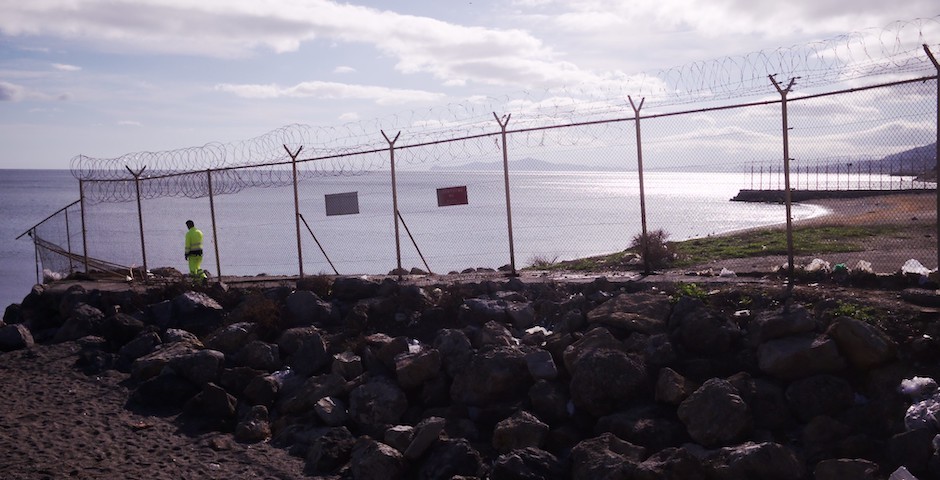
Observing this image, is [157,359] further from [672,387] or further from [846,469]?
[846,469]

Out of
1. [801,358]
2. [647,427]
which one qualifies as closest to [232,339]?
[647,427]

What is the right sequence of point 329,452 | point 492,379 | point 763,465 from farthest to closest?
point 492,379
point 329,452
point 763,465

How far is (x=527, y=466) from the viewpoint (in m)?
8.27

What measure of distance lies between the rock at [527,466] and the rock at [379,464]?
1.13 m

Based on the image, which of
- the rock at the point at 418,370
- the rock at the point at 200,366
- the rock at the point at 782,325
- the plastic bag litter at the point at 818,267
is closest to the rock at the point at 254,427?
the rock at the point at 200,366

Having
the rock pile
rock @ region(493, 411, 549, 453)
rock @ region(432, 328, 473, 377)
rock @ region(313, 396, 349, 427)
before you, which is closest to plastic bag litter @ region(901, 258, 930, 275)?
the rock pile

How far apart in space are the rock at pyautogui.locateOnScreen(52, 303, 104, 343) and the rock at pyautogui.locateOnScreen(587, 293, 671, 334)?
945 cm

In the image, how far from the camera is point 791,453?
7.70m

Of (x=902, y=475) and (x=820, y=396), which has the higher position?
(x=820, y=396)

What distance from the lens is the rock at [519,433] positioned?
905 centimetres

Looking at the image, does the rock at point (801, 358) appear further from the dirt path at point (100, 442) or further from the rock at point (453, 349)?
the dirt path at point (100, 442)

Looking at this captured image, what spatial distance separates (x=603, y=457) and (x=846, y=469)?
217cm

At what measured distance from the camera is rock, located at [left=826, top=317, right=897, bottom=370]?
28.6ft

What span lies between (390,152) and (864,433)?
9.81m
